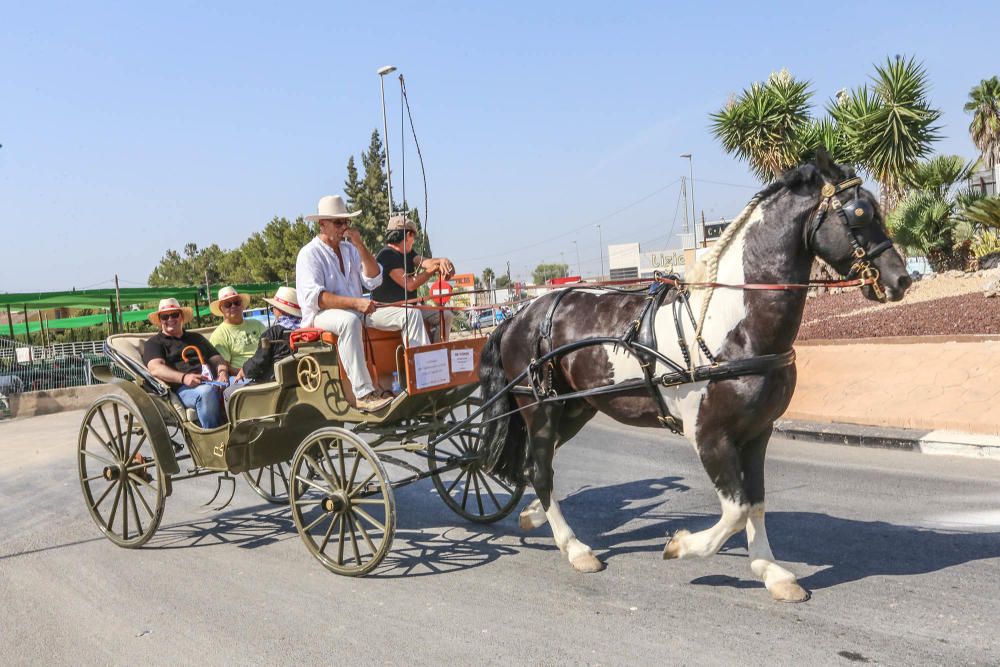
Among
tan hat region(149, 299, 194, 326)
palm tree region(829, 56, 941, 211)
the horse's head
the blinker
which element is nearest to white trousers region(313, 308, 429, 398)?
tan hat region(149, 299, 194, 326)

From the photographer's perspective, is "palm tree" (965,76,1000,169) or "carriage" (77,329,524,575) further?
"palm tree" (965,76,1000,169)

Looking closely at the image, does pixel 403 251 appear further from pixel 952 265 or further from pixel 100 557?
pixel 952 265

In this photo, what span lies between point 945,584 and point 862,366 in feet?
25.8

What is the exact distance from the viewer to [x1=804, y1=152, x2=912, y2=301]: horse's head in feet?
13.6

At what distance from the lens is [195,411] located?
6535mm

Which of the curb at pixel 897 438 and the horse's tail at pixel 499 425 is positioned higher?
the horse's tail at pixel 499 425

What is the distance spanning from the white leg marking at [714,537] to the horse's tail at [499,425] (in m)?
1.38

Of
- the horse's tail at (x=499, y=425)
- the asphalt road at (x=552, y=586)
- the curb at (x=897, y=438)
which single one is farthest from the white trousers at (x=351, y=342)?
the curb at (x=897, y=438)

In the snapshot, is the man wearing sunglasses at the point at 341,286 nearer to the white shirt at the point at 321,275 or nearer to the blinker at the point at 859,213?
the white shirt at the point at 321,275

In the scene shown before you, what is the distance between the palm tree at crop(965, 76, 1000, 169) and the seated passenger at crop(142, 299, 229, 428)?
92.8 ft

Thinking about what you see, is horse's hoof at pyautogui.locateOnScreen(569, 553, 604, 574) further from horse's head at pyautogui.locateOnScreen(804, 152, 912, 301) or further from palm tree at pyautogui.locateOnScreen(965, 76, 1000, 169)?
palm tree at pyautogui.locateOnScreen(965, 76, 1000, 169)

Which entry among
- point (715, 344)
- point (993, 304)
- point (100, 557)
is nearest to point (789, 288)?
point (715, 344)

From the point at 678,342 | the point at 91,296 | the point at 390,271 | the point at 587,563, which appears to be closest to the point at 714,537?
the point at 587,563

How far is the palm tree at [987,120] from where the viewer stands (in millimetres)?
27391
